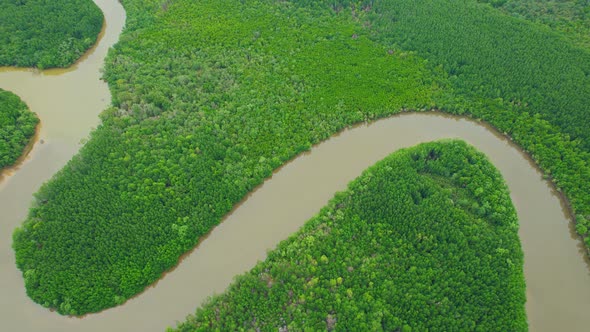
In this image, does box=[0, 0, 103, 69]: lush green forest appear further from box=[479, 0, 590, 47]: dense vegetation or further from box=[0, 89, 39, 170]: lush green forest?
box=[479, 0, 590, 47]: dense vegetation

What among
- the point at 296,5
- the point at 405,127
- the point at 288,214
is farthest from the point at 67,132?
the point at 405,127

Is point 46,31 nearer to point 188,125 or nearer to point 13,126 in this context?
point 13,126

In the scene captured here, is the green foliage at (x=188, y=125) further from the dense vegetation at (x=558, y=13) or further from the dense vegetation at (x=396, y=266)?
the dense vegetation at (x=558, y=13)

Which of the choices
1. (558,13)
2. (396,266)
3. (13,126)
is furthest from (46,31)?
(558,13)

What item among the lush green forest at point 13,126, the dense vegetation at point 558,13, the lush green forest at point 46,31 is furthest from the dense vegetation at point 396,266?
the lush green forest at point 46,31

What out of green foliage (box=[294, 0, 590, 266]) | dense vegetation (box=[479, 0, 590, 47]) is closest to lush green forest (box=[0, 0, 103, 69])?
green foliage (box=[294, 0, 590, 266])

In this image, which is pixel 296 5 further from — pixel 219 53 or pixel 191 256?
pixel 191 256
